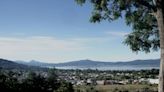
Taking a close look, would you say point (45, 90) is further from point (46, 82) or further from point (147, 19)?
point (147, 19)

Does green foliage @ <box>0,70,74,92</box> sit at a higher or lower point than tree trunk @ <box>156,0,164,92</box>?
lower

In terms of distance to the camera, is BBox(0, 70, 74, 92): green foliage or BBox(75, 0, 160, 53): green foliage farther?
BBox(0, 70, 74, 92): green foliage

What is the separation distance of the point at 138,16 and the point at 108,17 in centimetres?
132

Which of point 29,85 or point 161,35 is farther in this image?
point 29,85

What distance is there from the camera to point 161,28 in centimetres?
1290

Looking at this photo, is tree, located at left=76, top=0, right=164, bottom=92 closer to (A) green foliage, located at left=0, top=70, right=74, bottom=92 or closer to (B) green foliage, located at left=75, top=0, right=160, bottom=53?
(B) green foliage, located at left=75, top=0, right=160, bottom=53

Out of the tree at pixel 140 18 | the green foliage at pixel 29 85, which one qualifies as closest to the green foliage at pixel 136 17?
the tree at pixel 140 18

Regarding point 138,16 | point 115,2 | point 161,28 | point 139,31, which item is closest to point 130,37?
point 139,31

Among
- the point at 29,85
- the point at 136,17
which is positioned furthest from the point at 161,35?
the point at 29,85

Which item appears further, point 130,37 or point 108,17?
point 130,37

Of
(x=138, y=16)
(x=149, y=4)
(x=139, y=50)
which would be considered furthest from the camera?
(x=139, y=50)

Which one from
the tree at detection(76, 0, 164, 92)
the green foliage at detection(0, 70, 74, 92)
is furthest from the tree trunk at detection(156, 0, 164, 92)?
the green foliage at detection(0, 70, 74, 92)

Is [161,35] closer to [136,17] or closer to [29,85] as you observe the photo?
[136,17]

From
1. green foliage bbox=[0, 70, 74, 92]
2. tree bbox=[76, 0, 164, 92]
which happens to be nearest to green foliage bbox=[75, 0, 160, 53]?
tree bbox=[76, 0, 164, 92]
